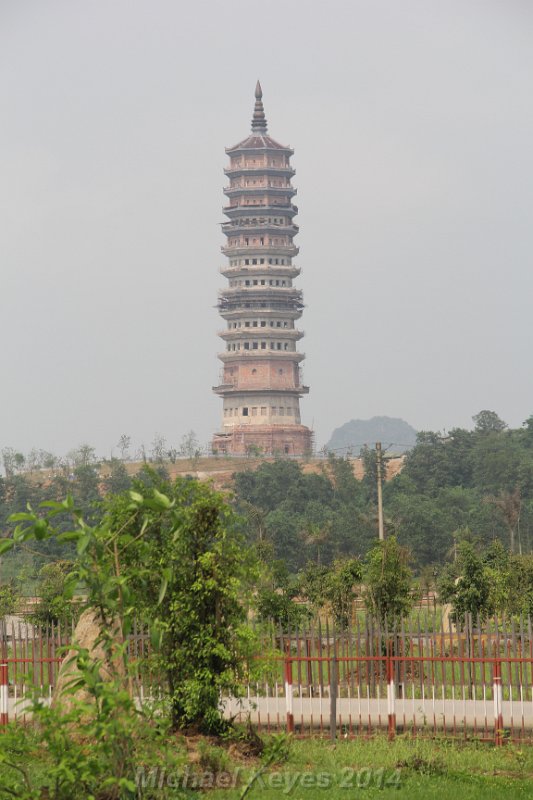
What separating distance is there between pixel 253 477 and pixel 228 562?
71.2 metres

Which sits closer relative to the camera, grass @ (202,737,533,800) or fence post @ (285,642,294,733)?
grass @ (202,737,533,800)

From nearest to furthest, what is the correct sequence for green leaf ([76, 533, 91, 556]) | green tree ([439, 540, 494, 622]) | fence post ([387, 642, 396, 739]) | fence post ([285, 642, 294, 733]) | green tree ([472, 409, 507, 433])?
green leaf ([76, 533, 91, 556]) < fence post ([387, 642, 396, 739]) < fence post ([285, 642, 294, 733]) < green tree ([439, 540, 494, 622]) < green tree ([472, 409, 507, 433])

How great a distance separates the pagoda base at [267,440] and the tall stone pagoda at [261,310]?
83mm

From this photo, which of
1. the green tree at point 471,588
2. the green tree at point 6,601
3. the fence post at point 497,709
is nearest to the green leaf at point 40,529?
the fence post at point 497,709

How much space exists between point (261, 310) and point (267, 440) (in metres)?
11.0

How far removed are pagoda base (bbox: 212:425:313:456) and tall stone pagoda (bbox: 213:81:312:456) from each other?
8 centimetres

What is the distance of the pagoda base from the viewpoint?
112062mm

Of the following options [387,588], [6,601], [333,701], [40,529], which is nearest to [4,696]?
[333,701]

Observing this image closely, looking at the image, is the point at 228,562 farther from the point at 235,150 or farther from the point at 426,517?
the point at 235,150

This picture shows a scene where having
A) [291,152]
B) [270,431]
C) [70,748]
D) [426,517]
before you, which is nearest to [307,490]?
[426,517]

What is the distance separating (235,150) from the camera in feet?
382

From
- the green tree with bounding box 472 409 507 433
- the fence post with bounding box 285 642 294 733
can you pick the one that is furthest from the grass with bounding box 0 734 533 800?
the green tree with bounding box 472 409 507 433

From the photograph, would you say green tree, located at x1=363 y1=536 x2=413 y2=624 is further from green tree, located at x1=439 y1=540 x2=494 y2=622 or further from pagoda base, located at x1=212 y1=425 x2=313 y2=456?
pagoda base, located at x1=212 y1=425 x2=313 y2=456

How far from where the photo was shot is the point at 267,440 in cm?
11212
